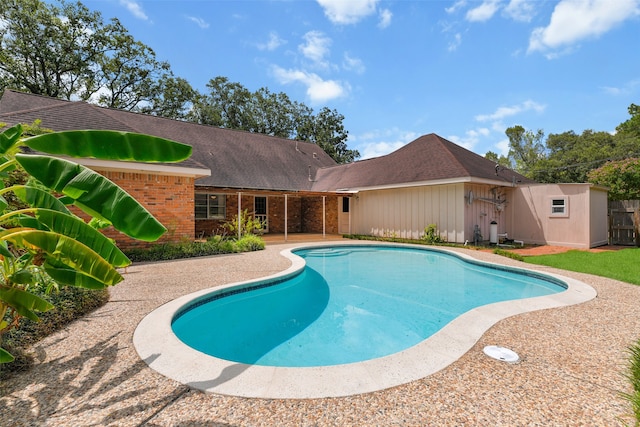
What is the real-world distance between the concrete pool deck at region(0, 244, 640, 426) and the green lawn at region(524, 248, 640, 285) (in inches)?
175

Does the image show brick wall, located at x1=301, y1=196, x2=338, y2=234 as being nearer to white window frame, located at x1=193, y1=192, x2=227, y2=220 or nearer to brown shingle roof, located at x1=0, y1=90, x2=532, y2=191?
brown shingle roof, located at x1=0, y1=90, x2=532, y2=191

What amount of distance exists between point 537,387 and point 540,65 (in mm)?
17757

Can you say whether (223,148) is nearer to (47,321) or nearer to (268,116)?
(47,321)

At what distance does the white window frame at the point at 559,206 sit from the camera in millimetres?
12645

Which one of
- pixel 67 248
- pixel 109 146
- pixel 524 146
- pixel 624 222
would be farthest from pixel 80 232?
pixel 524 146

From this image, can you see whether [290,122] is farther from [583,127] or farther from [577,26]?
[583,127]

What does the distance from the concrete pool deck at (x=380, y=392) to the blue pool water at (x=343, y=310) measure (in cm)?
133

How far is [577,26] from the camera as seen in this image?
38.7 ft

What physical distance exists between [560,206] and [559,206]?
0.03 metres

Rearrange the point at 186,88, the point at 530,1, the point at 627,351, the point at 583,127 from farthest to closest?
the point at 583,127 → the point at 186,88 → the point at 530,1 → the point at 627,351

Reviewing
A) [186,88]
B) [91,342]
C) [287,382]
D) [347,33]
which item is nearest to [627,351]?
[287,382]

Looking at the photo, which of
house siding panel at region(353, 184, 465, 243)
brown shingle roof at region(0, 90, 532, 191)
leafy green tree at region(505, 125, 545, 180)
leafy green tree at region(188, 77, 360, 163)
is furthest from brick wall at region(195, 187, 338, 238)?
leafy green tree at region(505, 125, 545, 180)

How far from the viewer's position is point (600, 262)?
9.24 m

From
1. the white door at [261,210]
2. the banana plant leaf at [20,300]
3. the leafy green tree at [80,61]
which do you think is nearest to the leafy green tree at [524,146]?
the white door at [261,210]
